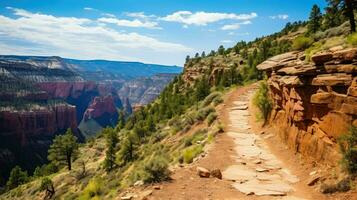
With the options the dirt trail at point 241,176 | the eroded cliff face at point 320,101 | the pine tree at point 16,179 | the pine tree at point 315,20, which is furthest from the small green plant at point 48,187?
the pine tree at point 315,20

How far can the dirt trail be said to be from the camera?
11.5m

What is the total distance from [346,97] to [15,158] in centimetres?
11312

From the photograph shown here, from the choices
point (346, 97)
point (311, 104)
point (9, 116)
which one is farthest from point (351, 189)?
point (9, 116)

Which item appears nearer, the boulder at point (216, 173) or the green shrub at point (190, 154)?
the boulder at point (216, 173)

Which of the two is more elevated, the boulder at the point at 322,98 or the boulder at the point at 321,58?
the boulder at the point at 321,58

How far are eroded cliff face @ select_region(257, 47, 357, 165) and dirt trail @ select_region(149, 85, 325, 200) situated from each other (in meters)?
1.28

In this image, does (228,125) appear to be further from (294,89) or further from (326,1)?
(326,1)

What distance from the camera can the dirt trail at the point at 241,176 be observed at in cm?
1152

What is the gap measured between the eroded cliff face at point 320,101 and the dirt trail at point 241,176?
128cm

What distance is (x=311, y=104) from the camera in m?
14.2

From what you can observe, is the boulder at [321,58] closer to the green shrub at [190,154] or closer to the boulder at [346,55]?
the boulder at [346,55]

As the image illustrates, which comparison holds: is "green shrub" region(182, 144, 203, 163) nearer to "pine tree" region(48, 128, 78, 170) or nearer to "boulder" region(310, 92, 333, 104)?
"boulder" region(310, 92, 333, 104)

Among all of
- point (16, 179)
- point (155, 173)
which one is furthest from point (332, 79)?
point (16, 179)

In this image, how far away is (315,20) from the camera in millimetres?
52250
